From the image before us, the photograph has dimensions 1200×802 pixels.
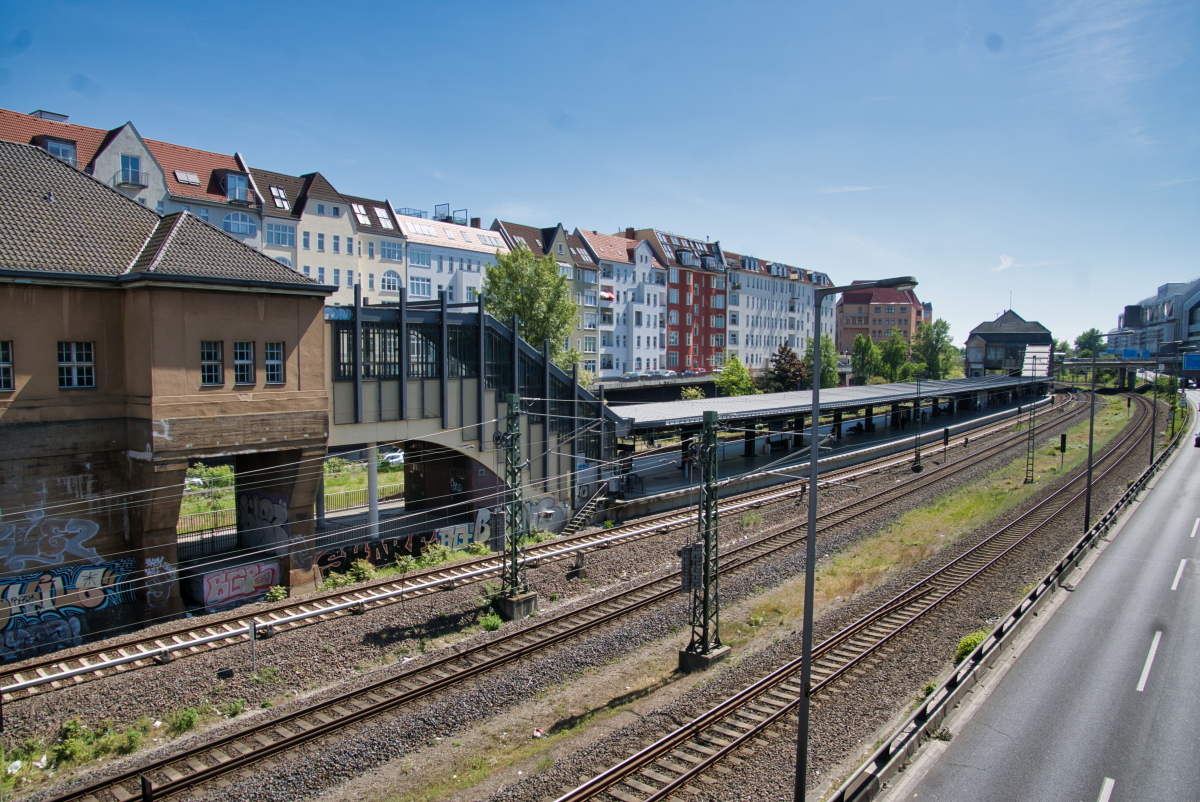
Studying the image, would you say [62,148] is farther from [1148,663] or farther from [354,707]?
[1148,663]

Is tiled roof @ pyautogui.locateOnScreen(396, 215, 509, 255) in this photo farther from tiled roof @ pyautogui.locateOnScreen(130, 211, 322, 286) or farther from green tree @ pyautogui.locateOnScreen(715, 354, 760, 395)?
tiled roof @ pyautogui.locateOnScreen(130, 211, 322, 286)

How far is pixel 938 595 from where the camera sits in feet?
74.7

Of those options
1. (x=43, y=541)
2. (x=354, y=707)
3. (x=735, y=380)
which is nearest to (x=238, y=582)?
(x=43, y=541)

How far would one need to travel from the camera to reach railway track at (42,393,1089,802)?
41.5 feet

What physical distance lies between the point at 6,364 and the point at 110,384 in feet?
8.60

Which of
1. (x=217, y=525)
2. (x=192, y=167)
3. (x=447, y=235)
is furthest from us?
(x=447, y=235)

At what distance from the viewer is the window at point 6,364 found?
20.0 meters

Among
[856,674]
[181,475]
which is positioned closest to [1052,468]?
[856,674]

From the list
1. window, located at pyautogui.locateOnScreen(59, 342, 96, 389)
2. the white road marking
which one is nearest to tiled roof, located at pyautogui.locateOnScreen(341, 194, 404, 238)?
window, located at pyautogui.locateOnScreen(59, 342, 96, 389)

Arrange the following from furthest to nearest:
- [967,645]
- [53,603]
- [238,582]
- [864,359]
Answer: [864,359]
[238,582]
[53,603]
[967,645]

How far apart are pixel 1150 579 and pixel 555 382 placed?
24.5 meters

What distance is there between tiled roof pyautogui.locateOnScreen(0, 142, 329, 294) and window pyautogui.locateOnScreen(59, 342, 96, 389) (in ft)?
7.45

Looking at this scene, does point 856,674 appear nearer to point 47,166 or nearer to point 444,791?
point 444,791

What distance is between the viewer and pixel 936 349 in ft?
392
